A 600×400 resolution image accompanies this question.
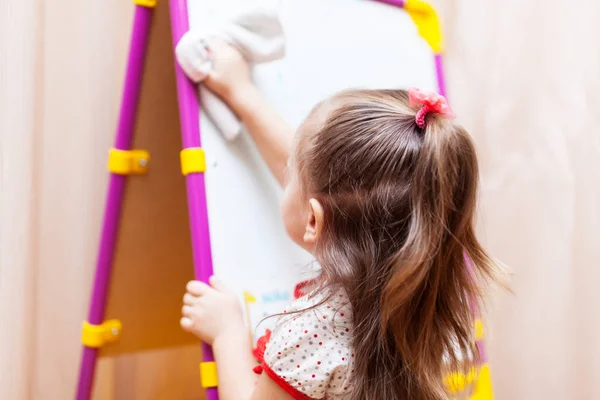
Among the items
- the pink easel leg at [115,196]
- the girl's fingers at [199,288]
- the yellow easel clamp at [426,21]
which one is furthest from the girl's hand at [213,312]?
the yellow easel clamp at [426,21]

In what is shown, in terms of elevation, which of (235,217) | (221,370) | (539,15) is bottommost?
(221,370)

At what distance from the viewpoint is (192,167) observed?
803mm

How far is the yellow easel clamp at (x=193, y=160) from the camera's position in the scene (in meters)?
0.80

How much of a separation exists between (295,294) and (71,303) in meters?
0.47

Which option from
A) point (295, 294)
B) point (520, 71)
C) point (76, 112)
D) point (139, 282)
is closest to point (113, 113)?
point (76, 112)

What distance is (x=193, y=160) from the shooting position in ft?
2.64

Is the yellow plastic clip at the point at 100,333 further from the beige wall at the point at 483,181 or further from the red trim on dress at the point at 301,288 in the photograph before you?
the red trim on dress at the point at 301,288

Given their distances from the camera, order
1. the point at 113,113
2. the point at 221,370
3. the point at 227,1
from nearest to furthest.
Result: the point at 221,370 < the point at 227,1 < the point at 113,113

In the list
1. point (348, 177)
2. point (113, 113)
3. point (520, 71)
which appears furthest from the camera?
point (520, 71)

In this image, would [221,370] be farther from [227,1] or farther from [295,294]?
[227,1]

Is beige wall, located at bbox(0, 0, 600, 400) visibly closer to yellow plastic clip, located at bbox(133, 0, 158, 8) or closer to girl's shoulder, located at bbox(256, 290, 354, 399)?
yellow plastic clip, located at bbox(133, 0, 158, 8)

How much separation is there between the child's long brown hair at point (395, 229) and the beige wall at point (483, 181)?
0.48 metres

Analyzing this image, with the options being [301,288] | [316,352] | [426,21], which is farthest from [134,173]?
[426,21]

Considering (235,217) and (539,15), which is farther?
(539,15)
